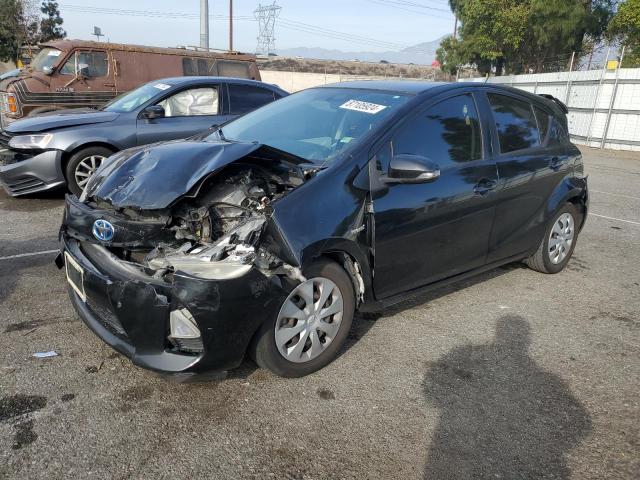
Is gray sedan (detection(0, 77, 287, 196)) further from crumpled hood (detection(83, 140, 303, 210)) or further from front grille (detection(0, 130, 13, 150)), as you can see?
crumpled hood (detection(83, 140, 303, 210))

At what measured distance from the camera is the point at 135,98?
285 inches

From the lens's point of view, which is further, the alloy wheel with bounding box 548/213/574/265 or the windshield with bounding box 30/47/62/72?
the windshield with bounding box 30/47/62/72

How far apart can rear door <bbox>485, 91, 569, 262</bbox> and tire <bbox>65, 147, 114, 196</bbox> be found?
492 centimetres

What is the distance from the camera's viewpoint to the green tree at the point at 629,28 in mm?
21781

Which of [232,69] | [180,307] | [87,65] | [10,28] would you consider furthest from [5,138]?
[10,28]

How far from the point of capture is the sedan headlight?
633 cm

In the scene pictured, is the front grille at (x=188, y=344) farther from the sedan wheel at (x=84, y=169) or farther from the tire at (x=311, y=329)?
the sedan wheel at (x=84, y=169)

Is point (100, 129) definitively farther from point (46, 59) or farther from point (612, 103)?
point (612, 103)

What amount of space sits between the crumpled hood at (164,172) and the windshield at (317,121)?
1.07 ft

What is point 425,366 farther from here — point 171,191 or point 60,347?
point 60,347

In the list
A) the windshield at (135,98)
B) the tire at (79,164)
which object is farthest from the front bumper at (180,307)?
the windshield at (135,98)

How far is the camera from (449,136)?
3703 mm

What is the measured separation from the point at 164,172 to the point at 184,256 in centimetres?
64

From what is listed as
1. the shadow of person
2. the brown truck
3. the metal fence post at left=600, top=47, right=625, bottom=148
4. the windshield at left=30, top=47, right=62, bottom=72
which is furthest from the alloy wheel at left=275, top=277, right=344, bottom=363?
the metal fence post at left=600, top=47, right=625, bottom=148
